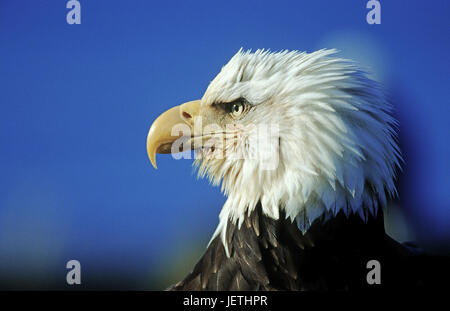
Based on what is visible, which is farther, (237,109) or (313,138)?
(237,109)

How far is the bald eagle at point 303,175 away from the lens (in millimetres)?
1340

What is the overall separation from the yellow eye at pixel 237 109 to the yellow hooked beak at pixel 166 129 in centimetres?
13

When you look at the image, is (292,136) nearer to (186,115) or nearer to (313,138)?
(313,138)

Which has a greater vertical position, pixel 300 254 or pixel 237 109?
pixel 237 109

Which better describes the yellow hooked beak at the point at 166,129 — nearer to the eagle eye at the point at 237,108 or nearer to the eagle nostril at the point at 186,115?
the eagle nostril at the point at 186,115

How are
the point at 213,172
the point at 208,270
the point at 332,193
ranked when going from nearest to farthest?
the point at 332,193 → the point at 208,270 → the point at 213,172

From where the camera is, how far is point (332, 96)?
138cm

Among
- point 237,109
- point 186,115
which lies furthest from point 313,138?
point 186,115

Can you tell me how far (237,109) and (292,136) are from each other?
253 millimetres

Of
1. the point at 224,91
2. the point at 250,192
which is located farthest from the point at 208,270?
the point at 224,91

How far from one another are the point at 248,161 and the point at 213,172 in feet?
0.66

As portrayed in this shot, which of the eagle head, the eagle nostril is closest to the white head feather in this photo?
the eagle head

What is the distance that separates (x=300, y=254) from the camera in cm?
135
